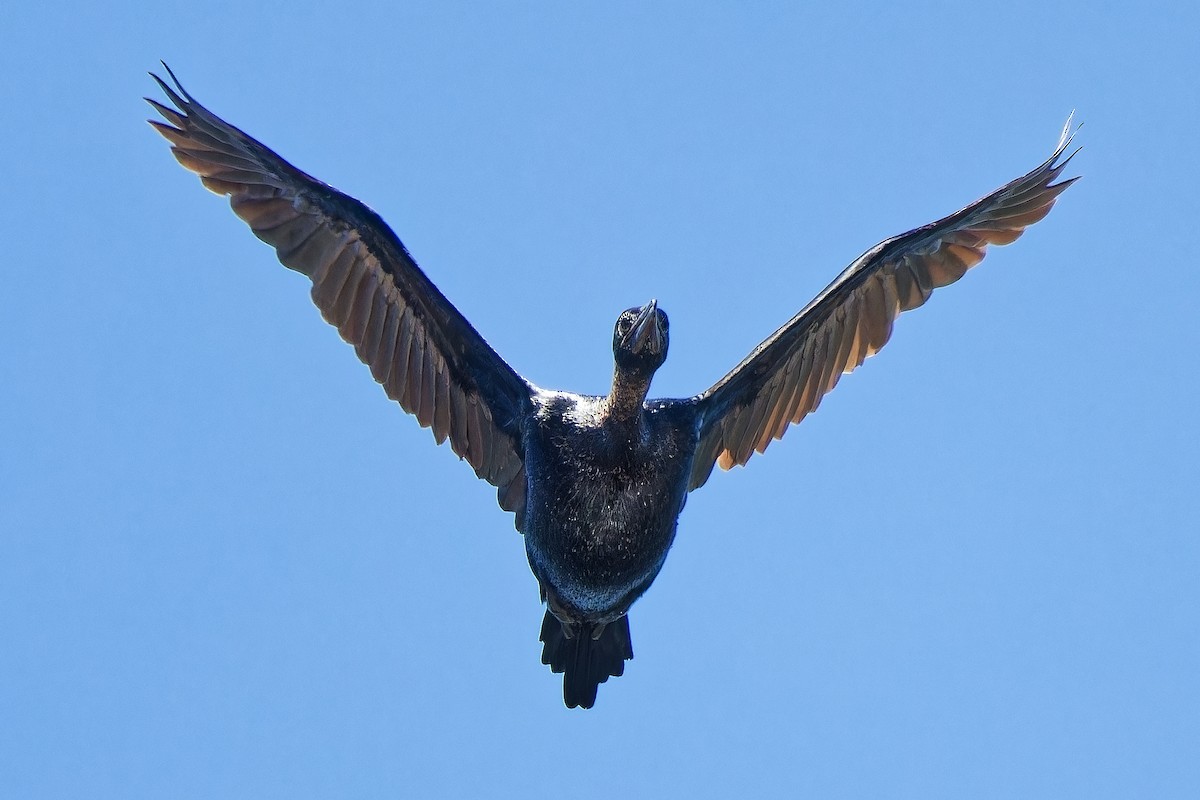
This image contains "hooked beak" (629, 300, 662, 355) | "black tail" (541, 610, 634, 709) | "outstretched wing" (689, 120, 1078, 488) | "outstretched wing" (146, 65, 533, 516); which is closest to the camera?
"hooked beak" (629, 300, 662, 355)

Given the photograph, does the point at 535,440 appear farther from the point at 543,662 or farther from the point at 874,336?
the point at 874,336

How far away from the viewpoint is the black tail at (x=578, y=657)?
43.0 ft

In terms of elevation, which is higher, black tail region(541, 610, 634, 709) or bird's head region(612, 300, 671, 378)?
bird's head region(612, 300, 671, 378)

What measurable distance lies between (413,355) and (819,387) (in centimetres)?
314

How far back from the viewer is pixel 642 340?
37.9 ft

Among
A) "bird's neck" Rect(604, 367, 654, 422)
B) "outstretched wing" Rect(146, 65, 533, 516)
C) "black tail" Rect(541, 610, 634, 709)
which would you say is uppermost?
"outstretched wing" Rect(146, 65, 533, 516)

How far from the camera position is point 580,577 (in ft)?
39.5

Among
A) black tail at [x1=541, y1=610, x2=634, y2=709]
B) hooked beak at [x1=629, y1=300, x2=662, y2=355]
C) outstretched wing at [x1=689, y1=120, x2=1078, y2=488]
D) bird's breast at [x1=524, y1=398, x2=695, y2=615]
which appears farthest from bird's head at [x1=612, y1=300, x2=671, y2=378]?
black tail at [x1=541, y1=610, x2=634, y2=709]

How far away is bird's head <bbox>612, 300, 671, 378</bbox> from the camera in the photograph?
11555mm

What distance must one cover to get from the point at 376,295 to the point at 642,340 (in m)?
2.32

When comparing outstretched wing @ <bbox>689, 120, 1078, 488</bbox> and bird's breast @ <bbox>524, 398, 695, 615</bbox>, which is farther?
outstretched wing @ <bbox>689, 120, 1078, 488</bbox>

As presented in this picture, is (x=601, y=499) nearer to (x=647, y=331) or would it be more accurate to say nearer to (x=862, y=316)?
(x=647, y=331)

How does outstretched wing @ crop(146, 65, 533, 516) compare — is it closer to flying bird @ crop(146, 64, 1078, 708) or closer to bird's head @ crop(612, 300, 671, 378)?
flying bird @ crop(146, 64, 1078, 708)

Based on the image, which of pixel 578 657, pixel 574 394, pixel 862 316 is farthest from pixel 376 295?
pixel 862 316
